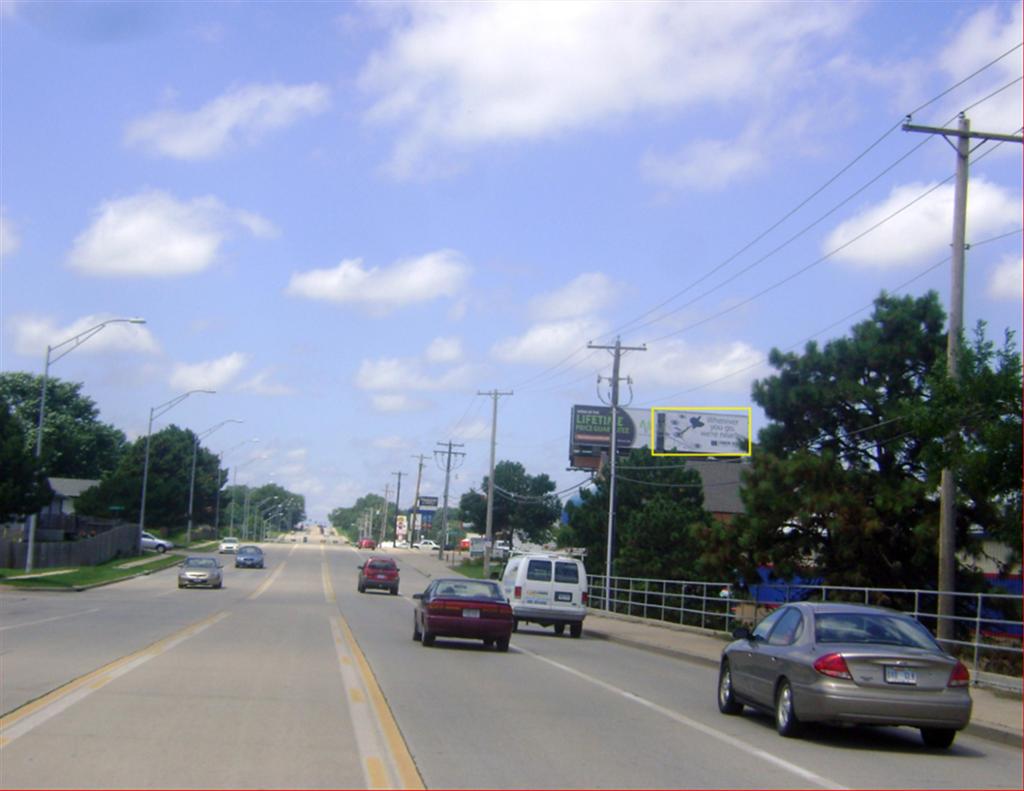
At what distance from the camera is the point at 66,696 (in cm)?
1378

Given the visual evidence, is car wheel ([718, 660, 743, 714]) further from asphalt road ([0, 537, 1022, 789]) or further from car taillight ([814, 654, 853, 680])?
car taillight ([814, 654, 853, 680])

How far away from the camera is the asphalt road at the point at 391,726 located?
32.3 ft

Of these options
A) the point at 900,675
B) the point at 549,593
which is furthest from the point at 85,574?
the point at 900,675

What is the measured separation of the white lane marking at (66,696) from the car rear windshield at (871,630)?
25.4ft

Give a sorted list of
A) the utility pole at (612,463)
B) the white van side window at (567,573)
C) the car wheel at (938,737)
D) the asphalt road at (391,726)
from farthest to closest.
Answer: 1. the utility pole at (612,463)
2. the white van side window at (567,573)
3. the car wheel at (938,737)
4. the asphalt road at (391,726)

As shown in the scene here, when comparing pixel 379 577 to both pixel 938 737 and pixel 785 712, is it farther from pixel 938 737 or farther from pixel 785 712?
pixel 938 737

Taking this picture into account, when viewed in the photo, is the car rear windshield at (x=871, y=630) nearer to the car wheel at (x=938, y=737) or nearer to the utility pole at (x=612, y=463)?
the car wheel at (x=938, y=737)

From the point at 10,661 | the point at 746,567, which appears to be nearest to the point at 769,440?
the point at 746,567

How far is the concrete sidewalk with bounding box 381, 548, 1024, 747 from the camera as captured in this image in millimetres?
13961

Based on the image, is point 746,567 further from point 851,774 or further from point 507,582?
point 851,774

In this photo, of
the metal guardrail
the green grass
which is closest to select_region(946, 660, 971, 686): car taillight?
the metal guardrail

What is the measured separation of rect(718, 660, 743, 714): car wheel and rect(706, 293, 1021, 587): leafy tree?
13481 millimetres

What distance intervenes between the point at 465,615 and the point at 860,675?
12.4 meters

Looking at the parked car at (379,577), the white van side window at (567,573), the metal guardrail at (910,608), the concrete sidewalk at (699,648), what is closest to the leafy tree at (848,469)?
the metal guardrail at (910,608)
